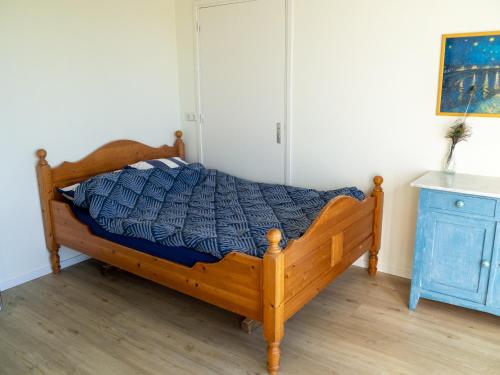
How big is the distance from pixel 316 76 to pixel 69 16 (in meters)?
1.93

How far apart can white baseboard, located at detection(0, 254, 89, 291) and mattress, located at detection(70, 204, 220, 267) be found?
23.4 inches

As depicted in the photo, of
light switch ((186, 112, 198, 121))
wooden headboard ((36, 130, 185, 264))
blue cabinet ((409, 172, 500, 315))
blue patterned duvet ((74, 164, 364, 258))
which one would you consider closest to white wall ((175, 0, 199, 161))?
light switch ((186, 112, 198, 121))

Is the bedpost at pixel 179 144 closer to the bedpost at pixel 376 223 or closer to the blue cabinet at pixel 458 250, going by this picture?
the bedpost at pixel 376 223

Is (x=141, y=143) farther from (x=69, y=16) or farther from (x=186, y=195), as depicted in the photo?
(x=69, y=16)

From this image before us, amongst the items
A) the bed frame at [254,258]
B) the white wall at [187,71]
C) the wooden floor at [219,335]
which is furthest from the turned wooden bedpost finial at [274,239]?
the white wall at [187,71]

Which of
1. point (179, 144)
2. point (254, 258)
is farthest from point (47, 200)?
point (254, 258)

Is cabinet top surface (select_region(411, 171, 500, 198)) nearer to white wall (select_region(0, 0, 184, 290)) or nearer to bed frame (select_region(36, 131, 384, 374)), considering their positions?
bed frame (select_region(36, 131, 384, 374))

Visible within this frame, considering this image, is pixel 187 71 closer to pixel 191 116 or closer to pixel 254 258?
pixel 191 116

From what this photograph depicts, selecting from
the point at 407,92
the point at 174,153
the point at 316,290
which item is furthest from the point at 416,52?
the point at 174,153

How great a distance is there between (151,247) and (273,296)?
0.95 meters

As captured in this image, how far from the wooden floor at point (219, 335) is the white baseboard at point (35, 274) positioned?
0.20ft

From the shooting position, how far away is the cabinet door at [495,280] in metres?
2.56

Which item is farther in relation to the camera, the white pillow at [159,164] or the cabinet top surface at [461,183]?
the white pillow at [159,164]

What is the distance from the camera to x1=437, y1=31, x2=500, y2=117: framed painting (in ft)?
9.11
